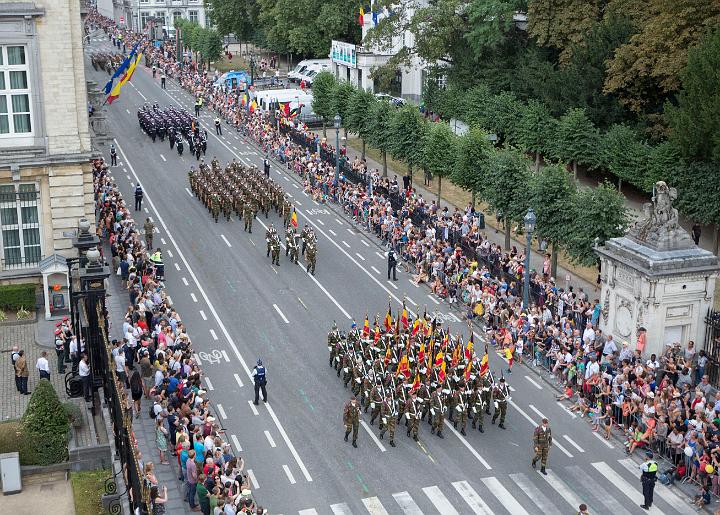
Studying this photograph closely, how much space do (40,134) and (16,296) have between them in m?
5.63

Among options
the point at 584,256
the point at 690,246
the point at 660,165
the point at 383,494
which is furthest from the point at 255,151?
the point at 383,494

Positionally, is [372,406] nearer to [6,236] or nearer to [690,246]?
[690,246]

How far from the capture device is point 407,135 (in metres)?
60.3

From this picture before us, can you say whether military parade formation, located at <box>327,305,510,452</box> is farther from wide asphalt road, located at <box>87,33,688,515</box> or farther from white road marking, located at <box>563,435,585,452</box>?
white road marking, located at <box>563,435,585,452</box>

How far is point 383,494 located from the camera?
27.5 m

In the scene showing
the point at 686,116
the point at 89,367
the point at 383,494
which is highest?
the point at 686,116

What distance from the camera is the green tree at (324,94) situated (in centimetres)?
7544

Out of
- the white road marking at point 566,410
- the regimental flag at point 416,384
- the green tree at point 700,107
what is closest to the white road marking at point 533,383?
the white road marking at point 566,410

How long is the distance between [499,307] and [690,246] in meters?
7.11

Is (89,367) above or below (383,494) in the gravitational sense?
above

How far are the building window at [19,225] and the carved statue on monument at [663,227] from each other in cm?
2054

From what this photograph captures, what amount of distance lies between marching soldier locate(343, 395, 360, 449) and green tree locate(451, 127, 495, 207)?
22414 mm

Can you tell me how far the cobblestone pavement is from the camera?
29722 millimetres

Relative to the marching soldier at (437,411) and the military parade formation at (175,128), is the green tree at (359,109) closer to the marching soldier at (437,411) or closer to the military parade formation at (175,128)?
Result: the military parade formation at (175,128)
